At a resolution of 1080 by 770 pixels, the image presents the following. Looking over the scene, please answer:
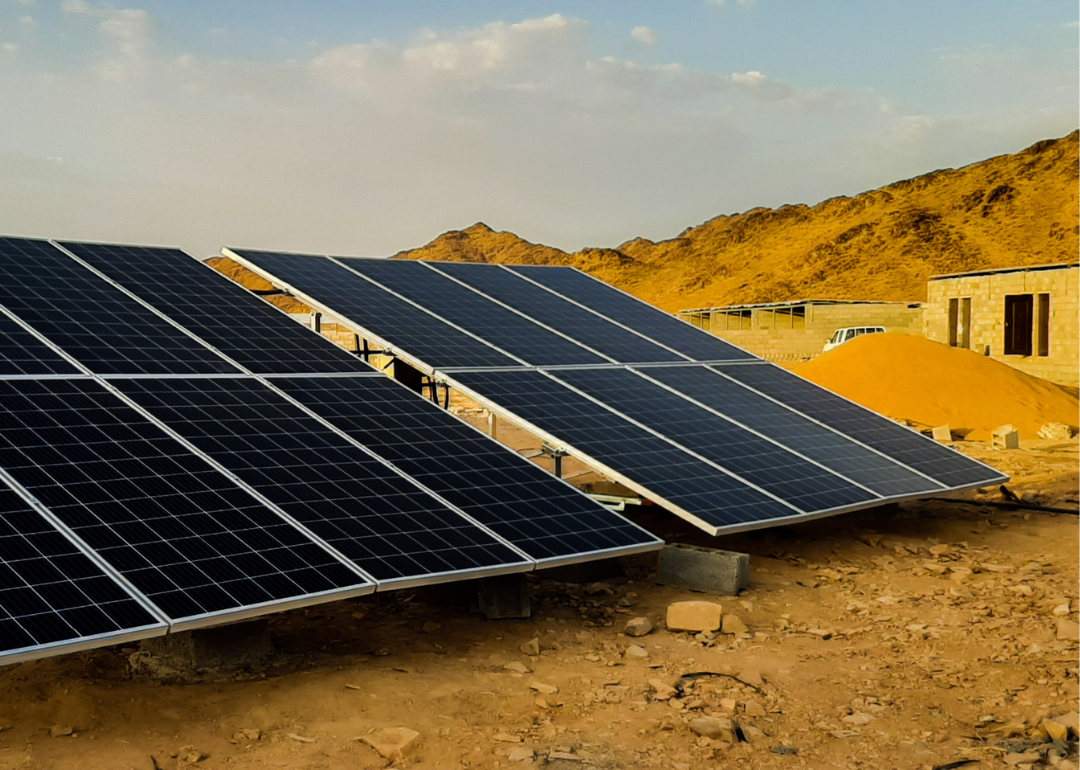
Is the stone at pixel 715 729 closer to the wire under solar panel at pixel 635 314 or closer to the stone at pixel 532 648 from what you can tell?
the stone at pixel 532 648

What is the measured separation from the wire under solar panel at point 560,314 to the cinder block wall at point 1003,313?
89.2 feet

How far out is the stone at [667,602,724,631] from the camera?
12188 mm

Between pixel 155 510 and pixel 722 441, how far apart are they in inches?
331

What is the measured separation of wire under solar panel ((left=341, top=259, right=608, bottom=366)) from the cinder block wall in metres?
29.2

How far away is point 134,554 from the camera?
9.05 m

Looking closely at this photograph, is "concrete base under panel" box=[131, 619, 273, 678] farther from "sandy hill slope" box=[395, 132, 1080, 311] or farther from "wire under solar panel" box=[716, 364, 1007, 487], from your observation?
"sandy hill slope" box=[395, 132, 1080, 311]

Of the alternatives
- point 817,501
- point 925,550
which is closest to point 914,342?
point 925,550

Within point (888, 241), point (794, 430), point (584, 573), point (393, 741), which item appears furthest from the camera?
point (888, 241)

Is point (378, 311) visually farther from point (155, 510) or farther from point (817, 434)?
point (155, 510)

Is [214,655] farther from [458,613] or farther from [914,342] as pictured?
[914,342]

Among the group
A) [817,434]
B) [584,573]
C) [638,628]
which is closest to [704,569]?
[584,573]

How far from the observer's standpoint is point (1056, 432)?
3120 cm

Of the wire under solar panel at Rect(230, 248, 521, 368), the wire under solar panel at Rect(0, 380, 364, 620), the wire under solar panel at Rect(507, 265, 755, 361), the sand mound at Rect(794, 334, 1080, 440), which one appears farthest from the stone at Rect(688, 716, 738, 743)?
the sand mound at Rect(794, 334, 1080, 440)

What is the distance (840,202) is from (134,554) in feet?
426
